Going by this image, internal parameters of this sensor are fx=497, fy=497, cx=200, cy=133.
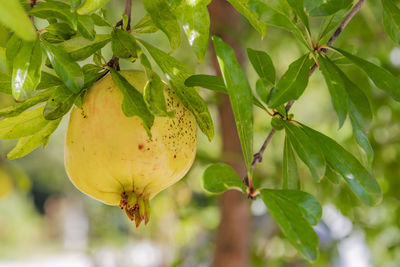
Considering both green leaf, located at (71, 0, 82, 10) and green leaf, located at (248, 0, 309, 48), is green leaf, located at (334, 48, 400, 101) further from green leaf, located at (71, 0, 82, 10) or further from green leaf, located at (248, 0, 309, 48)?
green leaf, located at (71, 0, 82, 10)

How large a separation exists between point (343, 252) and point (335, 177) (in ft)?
4.62

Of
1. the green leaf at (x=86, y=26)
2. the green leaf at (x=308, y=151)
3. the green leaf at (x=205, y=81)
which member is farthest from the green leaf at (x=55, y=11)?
the green leaf at (x=308, y=151)

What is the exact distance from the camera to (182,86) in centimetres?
51

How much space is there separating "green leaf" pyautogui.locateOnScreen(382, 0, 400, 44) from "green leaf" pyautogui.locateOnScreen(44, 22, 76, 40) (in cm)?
33

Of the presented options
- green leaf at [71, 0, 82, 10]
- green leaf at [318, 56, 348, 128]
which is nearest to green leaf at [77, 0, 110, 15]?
green leaf at [71, 0, 82, 10]

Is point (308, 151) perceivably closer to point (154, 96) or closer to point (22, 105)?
point (154, 96)

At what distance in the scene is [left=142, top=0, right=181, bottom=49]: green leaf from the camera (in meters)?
0.47

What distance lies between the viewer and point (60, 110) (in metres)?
0.49

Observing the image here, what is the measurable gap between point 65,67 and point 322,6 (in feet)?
0.78

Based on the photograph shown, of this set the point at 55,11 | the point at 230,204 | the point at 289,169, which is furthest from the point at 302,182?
the point at 55,11

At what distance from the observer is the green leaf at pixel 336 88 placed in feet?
1.49

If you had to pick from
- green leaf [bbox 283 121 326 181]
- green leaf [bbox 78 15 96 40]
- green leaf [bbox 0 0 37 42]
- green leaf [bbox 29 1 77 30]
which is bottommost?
green leaf [bbox 283 121 326 181]

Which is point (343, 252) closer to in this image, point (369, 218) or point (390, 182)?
point (369, 218)

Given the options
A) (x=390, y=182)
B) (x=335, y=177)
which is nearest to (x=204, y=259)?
(x=390, y=182)
